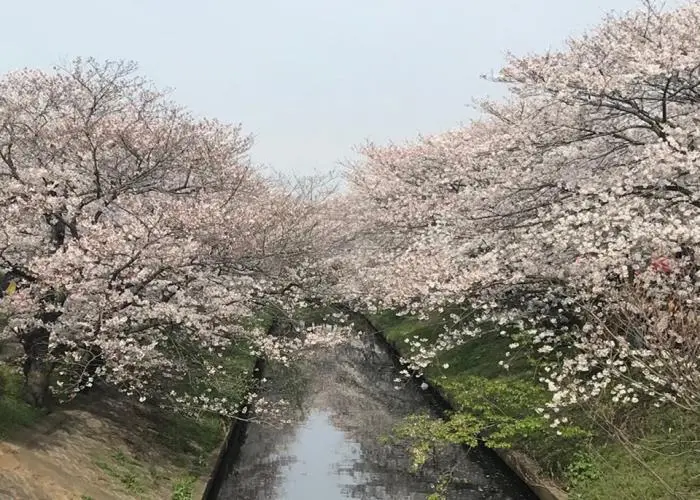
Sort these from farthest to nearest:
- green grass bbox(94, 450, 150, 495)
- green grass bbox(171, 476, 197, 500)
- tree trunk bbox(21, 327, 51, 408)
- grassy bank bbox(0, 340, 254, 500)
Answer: tree trunk bbox(21, 327, 51, 408) → green grass bbox(171, 476, 197, 500) → green grass bbox(94, 450, 150, 495) → grassy bank bbox(0, 340, 254, 500)

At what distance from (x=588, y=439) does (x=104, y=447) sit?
9.30 metres

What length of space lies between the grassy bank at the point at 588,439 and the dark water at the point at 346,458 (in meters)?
1.14

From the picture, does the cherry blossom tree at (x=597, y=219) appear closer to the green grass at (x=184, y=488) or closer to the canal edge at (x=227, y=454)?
the canal edge at (x=227, y=454)

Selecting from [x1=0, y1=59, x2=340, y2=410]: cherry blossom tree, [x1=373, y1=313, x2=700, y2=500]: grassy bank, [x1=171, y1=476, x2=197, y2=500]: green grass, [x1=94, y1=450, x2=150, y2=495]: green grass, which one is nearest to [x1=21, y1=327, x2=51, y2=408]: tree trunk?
[x1=0, y1=59, x2=340, y2=410]: cherry blossom tree

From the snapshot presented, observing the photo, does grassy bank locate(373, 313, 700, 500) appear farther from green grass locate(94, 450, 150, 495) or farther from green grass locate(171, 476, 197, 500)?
green grass locate(94, 450, 150, 495)

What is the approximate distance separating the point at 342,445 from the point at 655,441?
29.3ft

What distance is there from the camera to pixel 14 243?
11648 millimetres

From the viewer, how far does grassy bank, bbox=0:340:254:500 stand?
948 cm

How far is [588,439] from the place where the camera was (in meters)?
11.6

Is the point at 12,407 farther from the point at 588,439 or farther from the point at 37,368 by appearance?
the point at 588,439

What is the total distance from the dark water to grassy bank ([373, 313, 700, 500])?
3.75 feet

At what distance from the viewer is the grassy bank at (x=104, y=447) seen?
9.48 metres

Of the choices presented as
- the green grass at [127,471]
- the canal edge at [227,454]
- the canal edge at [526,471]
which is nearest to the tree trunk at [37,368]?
the green grass at [127,471]

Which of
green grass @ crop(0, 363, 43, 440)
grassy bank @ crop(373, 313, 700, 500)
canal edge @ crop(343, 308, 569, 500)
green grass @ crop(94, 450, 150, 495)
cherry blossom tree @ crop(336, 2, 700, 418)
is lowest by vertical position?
green grass @ crop(94, 450, 150, 495)
